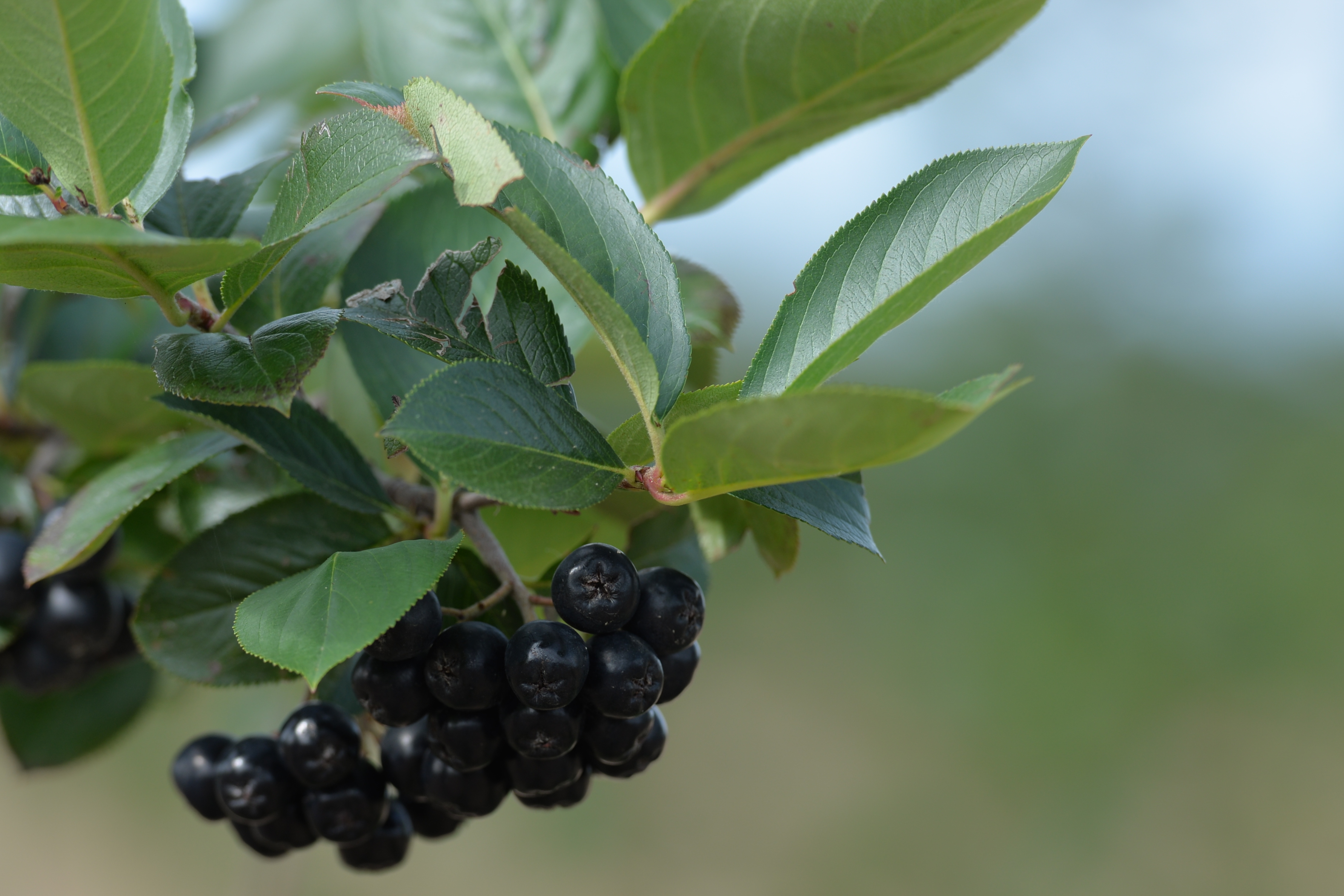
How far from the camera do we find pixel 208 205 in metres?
0.47

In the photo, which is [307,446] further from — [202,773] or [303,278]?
[202,773]

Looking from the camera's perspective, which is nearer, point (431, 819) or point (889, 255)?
point (889, 255)

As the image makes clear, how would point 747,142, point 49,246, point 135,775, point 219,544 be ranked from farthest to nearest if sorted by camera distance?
point 135,775 → point 747,142 → point 219,544 → point 49,246

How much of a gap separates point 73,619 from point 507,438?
0.44 metres

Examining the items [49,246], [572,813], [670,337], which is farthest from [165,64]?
[572,813]

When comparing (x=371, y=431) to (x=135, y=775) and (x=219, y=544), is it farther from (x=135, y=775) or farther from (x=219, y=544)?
(x=135, y=775)

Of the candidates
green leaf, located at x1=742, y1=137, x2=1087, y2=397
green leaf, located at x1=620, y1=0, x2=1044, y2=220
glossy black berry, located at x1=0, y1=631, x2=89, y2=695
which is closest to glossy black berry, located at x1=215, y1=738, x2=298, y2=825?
glossy black berry, located at x1=0, y1=631, x2=89, y2=695

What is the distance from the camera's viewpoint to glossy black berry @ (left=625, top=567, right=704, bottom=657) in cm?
40

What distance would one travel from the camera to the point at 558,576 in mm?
389

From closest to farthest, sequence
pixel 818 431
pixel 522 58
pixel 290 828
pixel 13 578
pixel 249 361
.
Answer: pixel 818 431, pixel 249 361, pixel 290 828, pixel 13 578, pixel 522 58

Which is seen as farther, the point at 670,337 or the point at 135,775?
the point at 135,775

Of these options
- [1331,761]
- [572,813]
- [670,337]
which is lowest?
[572,813]

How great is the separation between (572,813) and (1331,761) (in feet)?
10.1

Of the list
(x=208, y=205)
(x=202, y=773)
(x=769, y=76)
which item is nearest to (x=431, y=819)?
(x=202, y=773)
